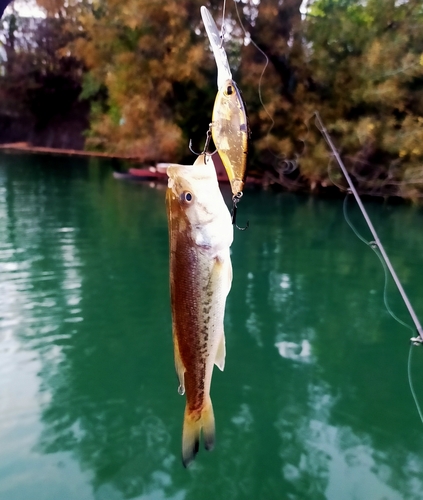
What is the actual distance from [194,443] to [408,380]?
3.83m

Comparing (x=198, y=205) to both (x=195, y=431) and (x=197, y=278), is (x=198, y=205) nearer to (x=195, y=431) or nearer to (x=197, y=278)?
(x=197, y=278)

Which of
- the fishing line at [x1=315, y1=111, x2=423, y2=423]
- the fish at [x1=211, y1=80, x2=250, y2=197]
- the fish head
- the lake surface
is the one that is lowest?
the lake surface

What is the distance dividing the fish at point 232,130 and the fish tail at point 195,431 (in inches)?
16.7

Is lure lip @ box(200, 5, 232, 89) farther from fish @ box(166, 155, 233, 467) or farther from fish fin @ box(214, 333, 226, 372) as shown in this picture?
fish fin @ box(214, 333, 226, 372)

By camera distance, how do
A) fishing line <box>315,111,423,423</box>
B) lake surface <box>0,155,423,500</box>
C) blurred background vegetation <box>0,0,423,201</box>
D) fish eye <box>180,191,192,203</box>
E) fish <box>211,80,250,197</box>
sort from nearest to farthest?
fish eye <box>180,191,192,203</box> < fish <box>211,80,250,197</box> < fishing line <box>315,111,423,423</box> < lake surface <box>0,155,423,500</box> < blurred background vegetation <box>0,0,423,201</box>

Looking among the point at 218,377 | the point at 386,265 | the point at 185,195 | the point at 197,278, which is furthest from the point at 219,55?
the point at 386,265

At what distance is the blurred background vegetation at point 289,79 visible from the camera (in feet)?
36.6

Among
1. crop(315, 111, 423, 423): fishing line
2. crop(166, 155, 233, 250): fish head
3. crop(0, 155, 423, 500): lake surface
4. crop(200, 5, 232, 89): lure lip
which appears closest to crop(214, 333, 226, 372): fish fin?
crop(166, 155, 233, 250): fish head

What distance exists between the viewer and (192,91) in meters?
13.0

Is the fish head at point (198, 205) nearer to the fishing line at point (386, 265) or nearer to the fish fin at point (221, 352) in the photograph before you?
the fish fin at point (221, 352)

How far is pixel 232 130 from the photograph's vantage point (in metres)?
1.02

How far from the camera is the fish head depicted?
0.90m

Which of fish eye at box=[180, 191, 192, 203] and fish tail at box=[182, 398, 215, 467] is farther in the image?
fish tail at box=[182, 398, 215, 467]

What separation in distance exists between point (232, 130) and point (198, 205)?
198mm
